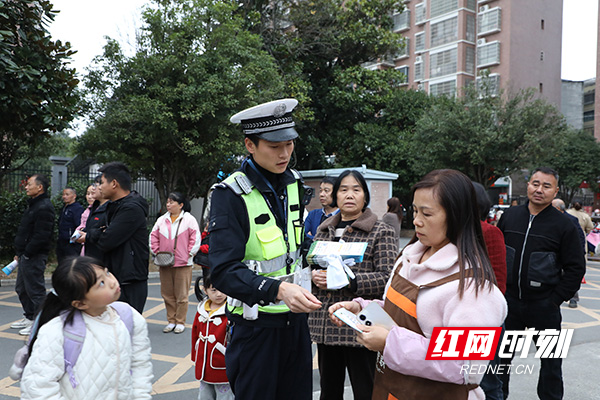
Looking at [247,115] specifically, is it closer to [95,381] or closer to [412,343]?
[412,343]

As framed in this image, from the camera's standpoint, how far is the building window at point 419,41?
40.7m

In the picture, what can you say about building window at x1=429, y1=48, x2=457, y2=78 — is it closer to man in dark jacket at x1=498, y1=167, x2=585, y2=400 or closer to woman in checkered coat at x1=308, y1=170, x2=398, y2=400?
man in dark jacket at x1=498, y1=167, x2=585, y2=400

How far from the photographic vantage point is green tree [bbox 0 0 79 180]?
6.70 meters

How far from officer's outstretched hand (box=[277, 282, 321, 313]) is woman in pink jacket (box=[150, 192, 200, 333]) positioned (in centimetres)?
443

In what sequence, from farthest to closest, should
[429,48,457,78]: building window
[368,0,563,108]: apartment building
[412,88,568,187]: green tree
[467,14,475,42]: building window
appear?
[429,48,457,78]: building window
[467,14,475,42]: building window
[368,0,563,108]: apartment building
[412,88,568,187]: green tree

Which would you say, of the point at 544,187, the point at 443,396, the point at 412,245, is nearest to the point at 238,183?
the point at 412,245

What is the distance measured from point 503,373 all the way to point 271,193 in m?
2.77

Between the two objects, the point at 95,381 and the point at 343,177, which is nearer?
the point at 95,381

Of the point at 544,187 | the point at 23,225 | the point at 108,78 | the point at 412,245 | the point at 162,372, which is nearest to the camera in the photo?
the point at 412,245

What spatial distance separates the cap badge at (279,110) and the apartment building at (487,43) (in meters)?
34.3

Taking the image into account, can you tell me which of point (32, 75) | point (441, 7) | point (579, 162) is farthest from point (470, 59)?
point (32, 75)

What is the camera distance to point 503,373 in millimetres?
3855

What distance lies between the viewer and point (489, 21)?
36594 mm

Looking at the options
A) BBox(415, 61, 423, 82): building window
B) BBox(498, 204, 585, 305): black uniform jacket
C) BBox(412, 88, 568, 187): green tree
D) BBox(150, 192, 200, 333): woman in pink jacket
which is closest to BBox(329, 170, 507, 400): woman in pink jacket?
BBox(498, 204, 585, 305): black uniform jacket
